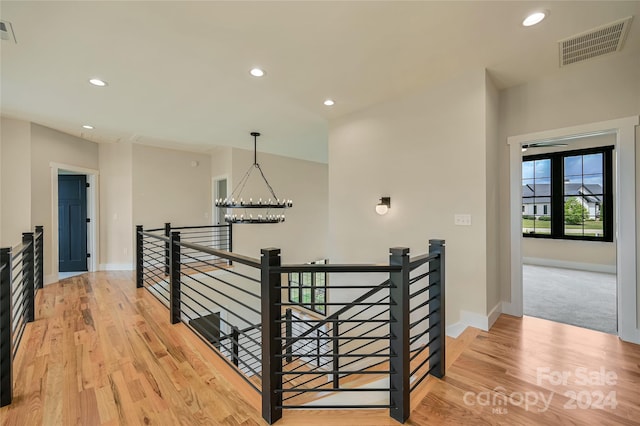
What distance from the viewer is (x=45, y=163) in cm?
494

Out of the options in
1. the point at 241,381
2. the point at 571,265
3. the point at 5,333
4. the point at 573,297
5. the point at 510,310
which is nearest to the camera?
the point at 5,333

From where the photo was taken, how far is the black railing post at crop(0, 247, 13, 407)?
1798 mm

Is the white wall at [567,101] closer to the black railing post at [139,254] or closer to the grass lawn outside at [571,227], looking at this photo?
the grass lawn outside at [571,227]

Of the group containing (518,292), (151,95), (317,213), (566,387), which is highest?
(151,95)

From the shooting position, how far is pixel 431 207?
332 centimetres

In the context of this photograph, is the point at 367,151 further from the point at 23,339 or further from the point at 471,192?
the point at 23,339

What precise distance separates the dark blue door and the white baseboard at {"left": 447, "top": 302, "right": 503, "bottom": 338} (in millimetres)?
7282

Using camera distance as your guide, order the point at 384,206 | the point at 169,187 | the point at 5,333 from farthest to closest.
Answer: the point at 169,187
the point at 384,206
the point at 5,333

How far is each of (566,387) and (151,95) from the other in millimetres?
5283

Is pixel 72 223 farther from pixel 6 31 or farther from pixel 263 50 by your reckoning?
pixel 263 50

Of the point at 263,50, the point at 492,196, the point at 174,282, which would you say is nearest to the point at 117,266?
the point at 174,282

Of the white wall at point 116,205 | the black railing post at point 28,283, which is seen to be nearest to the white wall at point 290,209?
the white wall at point 116,205

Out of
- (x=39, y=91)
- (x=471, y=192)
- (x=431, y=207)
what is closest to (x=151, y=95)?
(x=39, y=91)

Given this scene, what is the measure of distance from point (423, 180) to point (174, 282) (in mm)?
3268
